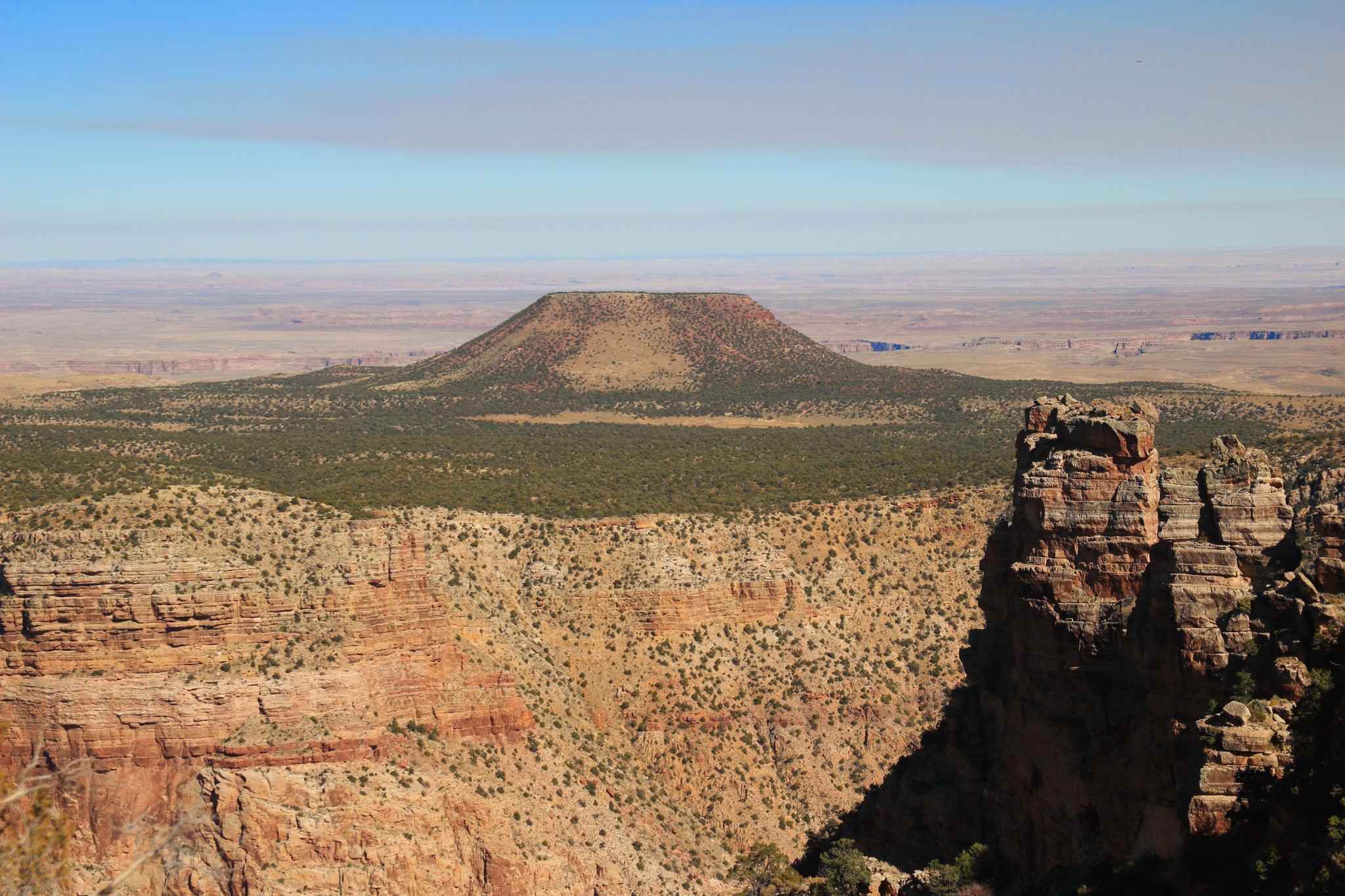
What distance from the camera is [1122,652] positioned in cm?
2617

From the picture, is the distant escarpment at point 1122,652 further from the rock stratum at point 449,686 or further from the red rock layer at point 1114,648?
the rock stratum at point 449,686

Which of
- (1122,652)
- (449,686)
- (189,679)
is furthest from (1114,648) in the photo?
(189,679)

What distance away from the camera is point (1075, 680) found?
1057 inches

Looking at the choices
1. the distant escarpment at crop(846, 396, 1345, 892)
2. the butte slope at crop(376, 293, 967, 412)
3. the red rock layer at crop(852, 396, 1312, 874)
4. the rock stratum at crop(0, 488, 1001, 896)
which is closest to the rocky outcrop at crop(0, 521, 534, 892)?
the rock stratum at crop(0, 488, 1001, 896)

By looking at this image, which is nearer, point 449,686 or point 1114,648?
point 1114,648

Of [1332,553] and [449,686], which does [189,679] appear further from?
[1332,553]

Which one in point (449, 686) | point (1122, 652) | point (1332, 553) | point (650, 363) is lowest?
point (449, 686)

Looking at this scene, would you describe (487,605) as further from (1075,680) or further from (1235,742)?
(1235,742)

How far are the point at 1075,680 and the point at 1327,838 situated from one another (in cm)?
805

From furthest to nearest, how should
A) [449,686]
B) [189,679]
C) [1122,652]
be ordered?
[449,686], [189,679], [1122,652]

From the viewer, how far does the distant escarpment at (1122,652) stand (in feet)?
71.8

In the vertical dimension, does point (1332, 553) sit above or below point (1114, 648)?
above

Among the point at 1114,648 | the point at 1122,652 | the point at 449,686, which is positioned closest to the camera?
the point at 1122,652

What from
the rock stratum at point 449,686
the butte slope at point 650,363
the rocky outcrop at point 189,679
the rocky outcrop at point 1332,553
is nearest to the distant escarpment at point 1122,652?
the rocky outcrop at point 1332,553
